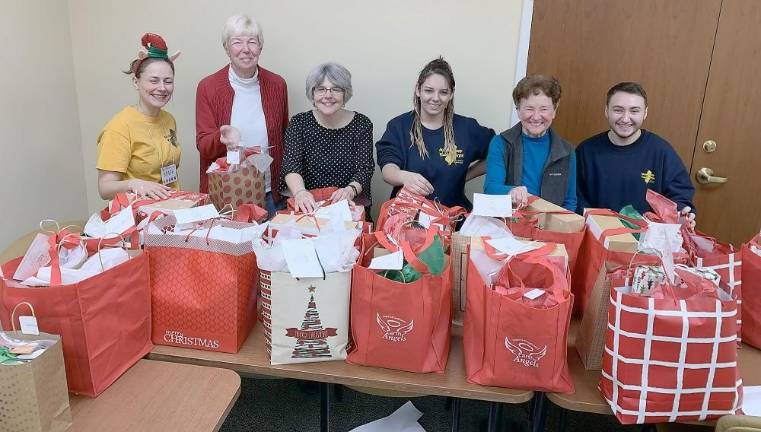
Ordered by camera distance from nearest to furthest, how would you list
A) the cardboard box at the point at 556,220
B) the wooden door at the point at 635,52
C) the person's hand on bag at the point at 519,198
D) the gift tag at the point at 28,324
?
the gift tag at the point at 28,324
the cardboard box at the point at 556,220
the person's hand on bag at the point at 519,198
the wooden door at the point at 635,52

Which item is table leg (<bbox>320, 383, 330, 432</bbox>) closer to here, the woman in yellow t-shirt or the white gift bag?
the white gift bag

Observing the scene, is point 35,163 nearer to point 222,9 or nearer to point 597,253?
point 222,9

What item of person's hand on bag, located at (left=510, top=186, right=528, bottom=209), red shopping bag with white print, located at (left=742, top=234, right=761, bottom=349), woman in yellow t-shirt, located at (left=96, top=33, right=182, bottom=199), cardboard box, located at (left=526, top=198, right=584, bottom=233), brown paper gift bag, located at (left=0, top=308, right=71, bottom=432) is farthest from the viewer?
woman in yellow t-shirt, located at (left=96, top=33, right=182, bottom=199)

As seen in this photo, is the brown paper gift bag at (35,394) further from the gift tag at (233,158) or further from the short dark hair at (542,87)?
the short dark hair at (542,87)

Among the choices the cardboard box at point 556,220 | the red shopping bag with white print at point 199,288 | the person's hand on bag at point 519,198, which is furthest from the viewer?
the person's hand on bag at point 519,198

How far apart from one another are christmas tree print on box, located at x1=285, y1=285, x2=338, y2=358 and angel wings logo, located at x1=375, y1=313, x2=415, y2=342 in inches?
5.5

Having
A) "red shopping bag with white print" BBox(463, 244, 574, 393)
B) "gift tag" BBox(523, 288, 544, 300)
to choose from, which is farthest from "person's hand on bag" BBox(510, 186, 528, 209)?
"gift tag" BBox(523, 288, 544, 300)

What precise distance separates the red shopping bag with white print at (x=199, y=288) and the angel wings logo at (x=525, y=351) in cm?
73

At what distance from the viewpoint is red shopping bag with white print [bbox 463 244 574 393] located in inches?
51.0

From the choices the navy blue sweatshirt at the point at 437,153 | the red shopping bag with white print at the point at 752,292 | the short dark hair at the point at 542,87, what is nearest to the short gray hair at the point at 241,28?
the navy blue sweatshirt at the point at 437,153

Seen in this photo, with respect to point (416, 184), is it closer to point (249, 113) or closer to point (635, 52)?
point (249, 113)

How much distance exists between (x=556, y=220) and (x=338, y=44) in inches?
65.2

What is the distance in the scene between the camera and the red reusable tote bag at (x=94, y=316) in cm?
124

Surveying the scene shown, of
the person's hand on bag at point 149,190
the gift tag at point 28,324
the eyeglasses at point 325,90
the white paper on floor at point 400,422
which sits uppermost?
the eyeglasses at point 325,90
